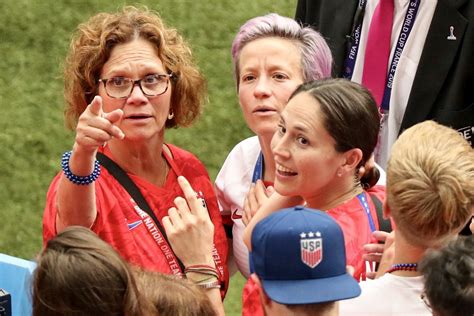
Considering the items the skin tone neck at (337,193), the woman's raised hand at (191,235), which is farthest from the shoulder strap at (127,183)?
the skin tone neck at (337,193)

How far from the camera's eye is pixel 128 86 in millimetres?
3533

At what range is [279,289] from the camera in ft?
7.51

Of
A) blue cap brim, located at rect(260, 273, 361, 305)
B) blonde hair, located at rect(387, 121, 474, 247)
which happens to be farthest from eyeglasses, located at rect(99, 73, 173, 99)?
blue cap brim, located at rect(260, 273, 361, 305)

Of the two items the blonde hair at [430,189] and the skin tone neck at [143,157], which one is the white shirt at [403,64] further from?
the blonde hair at [430,189]

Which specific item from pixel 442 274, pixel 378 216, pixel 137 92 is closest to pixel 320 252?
pixel 442 274

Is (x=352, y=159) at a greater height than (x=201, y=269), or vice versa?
(x=352, y=159)

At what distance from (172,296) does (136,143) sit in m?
1.25

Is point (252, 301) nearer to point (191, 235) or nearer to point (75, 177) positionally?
point (191, 235)

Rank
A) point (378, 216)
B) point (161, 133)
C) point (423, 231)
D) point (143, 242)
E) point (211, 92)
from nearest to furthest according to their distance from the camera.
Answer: point (423, 231) < point (378, 216) < point (143, 242) < point (161, 133) < point (211, 92)

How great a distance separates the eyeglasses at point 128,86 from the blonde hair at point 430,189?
1.14m

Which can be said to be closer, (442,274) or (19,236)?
(442,274)

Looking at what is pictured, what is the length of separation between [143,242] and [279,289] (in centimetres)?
115

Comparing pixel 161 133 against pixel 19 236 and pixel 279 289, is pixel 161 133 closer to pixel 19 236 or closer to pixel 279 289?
pixel 279 289

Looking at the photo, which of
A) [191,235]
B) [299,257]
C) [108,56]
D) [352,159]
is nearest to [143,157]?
[108,56]
